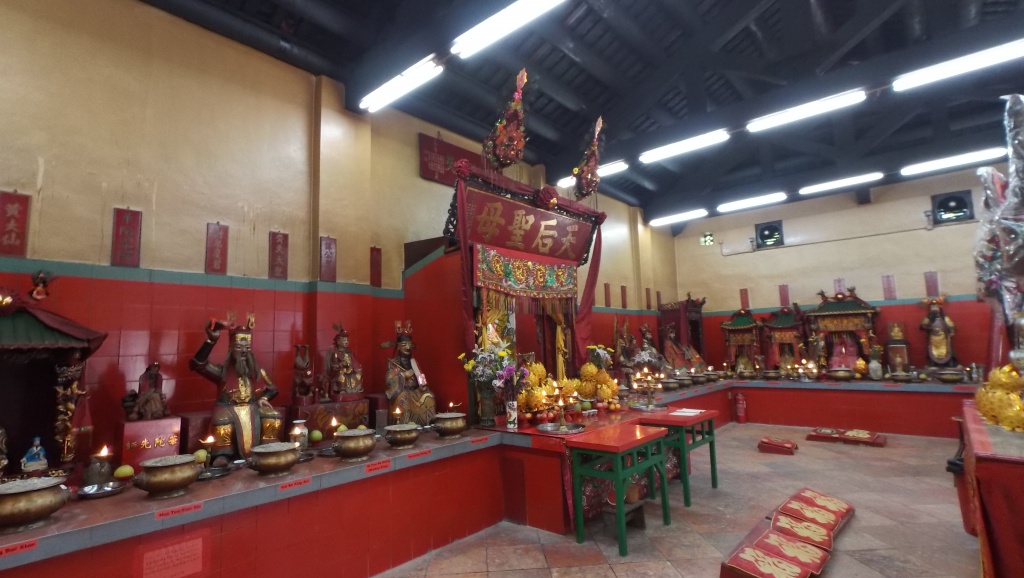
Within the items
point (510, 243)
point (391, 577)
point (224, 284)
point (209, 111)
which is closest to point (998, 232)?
point (510, 243)

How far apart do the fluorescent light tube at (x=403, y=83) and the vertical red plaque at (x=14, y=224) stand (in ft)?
10.6

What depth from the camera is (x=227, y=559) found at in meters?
2.75

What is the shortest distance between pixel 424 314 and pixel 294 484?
9.03ft

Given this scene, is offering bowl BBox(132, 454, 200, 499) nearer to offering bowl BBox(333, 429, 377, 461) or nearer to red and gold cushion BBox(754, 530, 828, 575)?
offering bowl BBox(333, 429, 377, 461)

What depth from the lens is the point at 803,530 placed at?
141 inches

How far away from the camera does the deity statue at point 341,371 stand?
459cm

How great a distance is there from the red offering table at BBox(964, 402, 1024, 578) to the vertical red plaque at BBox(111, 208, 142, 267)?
6.10m

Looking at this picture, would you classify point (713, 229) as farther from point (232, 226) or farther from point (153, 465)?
point (153, 465)

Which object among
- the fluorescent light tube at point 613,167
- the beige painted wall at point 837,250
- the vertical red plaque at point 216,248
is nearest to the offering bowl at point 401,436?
the vertical red plaque at point 216,248

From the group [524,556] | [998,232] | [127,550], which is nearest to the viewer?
[127,550]

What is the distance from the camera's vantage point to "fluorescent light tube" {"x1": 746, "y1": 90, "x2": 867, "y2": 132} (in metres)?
6.18

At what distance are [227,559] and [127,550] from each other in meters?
0.51

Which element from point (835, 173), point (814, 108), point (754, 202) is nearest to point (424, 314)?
point (814, 108)

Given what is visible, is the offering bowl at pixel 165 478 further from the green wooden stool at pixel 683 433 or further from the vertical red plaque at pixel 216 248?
the green wooden stool at pixel 683 433
